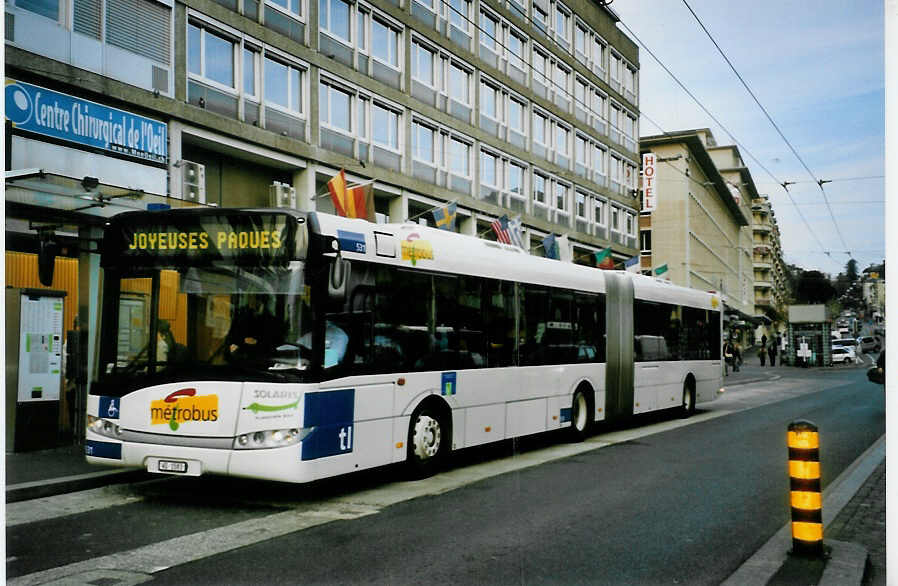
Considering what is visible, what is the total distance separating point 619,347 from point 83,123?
374 inches

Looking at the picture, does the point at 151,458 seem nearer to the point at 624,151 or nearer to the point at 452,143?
the point at 452,143

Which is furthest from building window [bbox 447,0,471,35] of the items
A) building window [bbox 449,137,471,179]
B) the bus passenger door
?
the bus passenger door

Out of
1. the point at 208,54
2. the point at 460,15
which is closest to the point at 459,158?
the point at 460,15

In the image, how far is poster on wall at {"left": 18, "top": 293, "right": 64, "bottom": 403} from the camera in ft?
35.5

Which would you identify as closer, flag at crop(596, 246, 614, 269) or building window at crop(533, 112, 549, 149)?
building window at crop(533, 112, 549, 149)

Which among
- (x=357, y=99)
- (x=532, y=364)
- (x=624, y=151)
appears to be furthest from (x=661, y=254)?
(x=532, y=364)

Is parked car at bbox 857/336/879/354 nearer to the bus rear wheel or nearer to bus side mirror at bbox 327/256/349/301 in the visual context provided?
the bus rear wheel

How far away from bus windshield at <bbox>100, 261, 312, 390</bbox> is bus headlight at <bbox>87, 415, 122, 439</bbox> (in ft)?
1.63

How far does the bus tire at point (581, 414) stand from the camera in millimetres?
13617

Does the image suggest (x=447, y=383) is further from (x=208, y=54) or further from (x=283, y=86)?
(x=283, y=86)

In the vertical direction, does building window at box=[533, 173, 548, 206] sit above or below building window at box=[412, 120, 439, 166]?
below

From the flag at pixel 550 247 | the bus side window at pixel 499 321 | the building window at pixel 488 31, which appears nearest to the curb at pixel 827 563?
the bus side window at pixel 499 321

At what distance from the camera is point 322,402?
25.7ft

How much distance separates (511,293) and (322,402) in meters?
4.55
